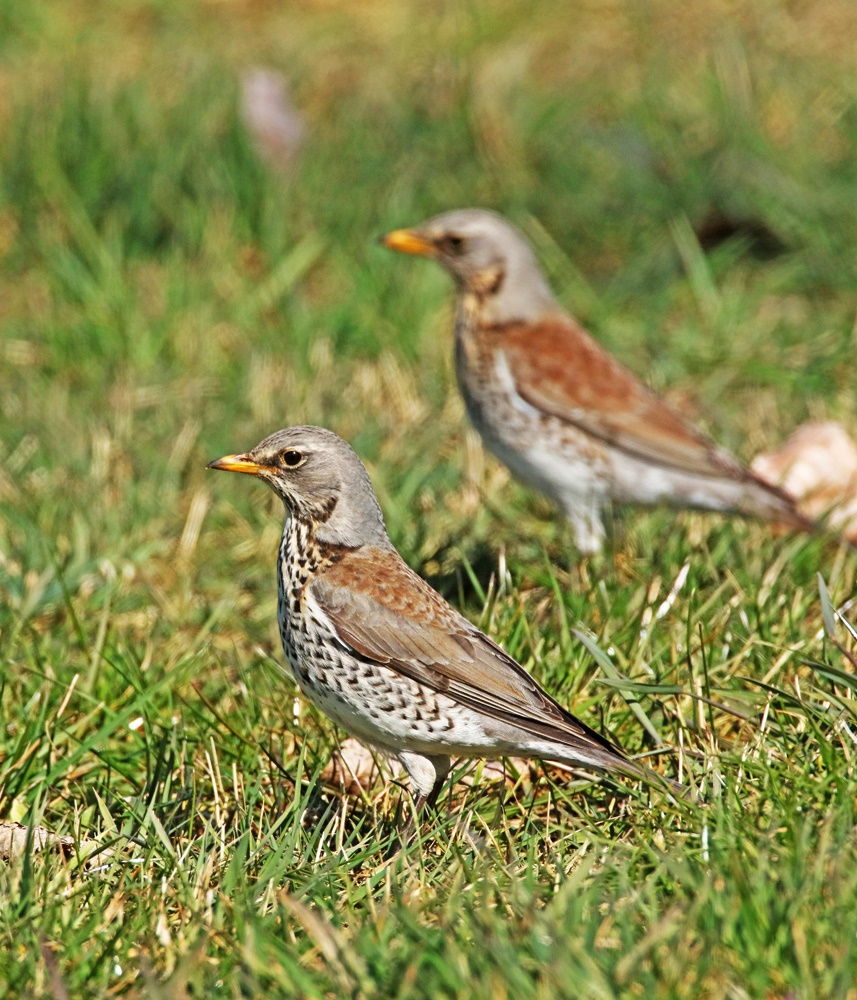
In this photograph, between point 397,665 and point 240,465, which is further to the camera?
point 240,465

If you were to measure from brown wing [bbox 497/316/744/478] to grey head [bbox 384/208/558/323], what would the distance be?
30 centimetres

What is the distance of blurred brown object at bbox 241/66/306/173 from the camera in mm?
9281

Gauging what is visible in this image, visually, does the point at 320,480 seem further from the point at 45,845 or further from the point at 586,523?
the point at 586,523

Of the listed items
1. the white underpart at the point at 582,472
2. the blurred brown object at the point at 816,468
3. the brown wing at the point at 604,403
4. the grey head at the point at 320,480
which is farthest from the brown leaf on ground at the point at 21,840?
the blurred brown object at the point at 816,468

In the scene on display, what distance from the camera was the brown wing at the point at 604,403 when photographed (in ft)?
21.3

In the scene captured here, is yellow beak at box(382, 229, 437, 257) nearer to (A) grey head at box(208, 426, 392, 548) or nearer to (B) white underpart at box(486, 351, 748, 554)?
(B) white underpart at box(486, 351, 748, 554)

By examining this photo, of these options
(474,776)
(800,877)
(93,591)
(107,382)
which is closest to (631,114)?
(107,382)

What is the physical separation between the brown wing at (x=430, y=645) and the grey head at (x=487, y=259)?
2.72 m

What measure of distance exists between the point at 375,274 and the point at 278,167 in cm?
111

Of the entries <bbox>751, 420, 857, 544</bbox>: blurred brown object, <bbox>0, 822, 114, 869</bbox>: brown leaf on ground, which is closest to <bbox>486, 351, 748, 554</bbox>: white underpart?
<bbox>751, 420, 857, 544</bbox>: blurred brown object

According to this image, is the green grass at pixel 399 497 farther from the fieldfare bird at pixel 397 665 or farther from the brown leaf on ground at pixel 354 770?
the fieldfare bird at pixel 397 665

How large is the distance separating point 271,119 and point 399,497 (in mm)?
3906

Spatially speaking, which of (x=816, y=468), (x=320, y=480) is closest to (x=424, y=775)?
(x=320, y=480)

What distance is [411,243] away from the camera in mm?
7129
